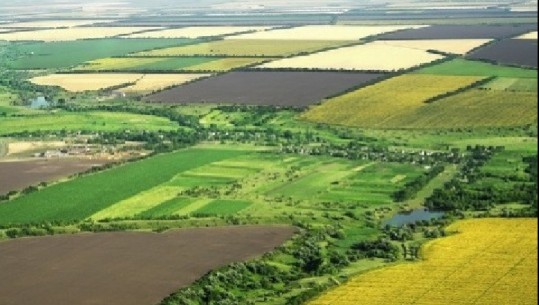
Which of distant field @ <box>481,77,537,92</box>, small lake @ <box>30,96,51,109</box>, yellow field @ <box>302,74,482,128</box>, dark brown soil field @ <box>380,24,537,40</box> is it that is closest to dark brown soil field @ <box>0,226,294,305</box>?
yellow field @ <box>302,74,482,128</box>

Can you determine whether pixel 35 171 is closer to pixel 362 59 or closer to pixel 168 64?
pixel 168 64

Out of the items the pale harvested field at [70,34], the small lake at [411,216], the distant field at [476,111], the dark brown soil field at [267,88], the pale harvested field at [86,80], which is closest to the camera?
the small lake at [411,216]

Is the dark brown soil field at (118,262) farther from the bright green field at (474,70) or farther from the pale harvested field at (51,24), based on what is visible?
the pale harvested field at (51,24)

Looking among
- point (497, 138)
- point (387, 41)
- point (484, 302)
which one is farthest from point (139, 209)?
point (387, 41)

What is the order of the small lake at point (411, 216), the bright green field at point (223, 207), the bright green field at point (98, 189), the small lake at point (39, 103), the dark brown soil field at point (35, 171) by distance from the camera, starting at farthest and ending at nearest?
the small lake at point (39, 103) → the dark brown soil field at point (35, 171) → the bright green field at point (98, 189) → the bright green field at point (223, 207) → the small lake at point (411, 216)

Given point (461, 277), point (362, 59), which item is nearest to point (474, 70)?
point (362, 59)

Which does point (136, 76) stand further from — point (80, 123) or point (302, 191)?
point (302, 191)

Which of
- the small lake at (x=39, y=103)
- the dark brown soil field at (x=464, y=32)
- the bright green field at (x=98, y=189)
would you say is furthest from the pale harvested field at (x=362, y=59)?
the bright green field at (x=98, y=189)
